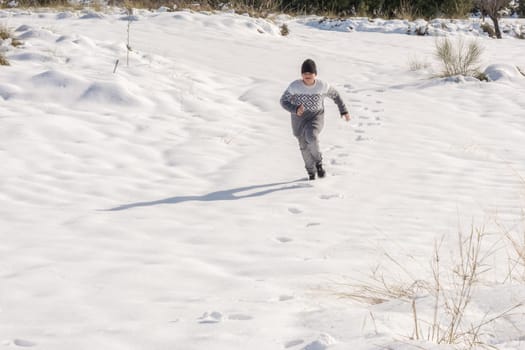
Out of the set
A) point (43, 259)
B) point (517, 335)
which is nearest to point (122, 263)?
Result: point (43, 259)

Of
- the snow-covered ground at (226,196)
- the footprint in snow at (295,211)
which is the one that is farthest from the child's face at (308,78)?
the footprint in snow at (295,211)

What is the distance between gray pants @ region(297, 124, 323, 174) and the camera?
5812 millimetres

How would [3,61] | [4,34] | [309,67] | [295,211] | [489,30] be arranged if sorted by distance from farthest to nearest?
[489,30]
[4,34]
[3,61]
[309,67]
[295,211]

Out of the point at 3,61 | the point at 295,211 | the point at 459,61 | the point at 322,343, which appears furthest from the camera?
the point at 459,61

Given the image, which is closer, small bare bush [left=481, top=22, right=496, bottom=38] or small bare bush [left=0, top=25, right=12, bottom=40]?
small bare bush [left=0, top=25, right=12, bottom=40]

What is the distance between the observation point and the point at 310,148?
5824 millimetres

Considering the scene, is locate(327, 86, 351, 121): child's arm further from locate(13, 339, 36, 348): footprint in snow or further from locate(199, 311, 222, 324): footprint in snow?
locate(13, 339, 36, 348): footprint in snow

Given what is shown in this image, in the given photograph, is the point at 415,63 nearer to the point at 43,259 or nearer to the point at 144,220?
the point at 144,220

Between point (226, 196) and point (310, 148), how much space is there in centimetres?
102

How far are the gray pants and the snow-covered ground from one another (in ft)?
0.59

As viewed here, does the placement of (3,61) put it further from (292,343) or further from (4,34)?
(292,343)

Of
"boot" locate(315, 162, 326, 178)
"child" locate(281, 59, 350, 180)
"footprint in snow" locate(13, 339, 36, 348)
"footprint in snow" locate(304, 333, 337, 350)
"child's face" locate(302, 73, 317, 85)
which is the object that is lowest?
"boot" locate(315, 162, 326, 178)

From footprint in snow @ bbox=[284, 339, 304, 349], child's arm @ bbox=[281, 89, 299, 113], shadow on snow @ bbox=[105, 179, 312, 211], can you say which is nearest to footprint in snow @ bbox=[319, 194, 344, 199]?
shadow on snow @ bbox=[105, 179, 312, 211]

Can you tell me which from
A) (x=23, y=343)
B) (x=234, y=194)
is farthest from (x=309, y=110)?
(x=23, y=343)
